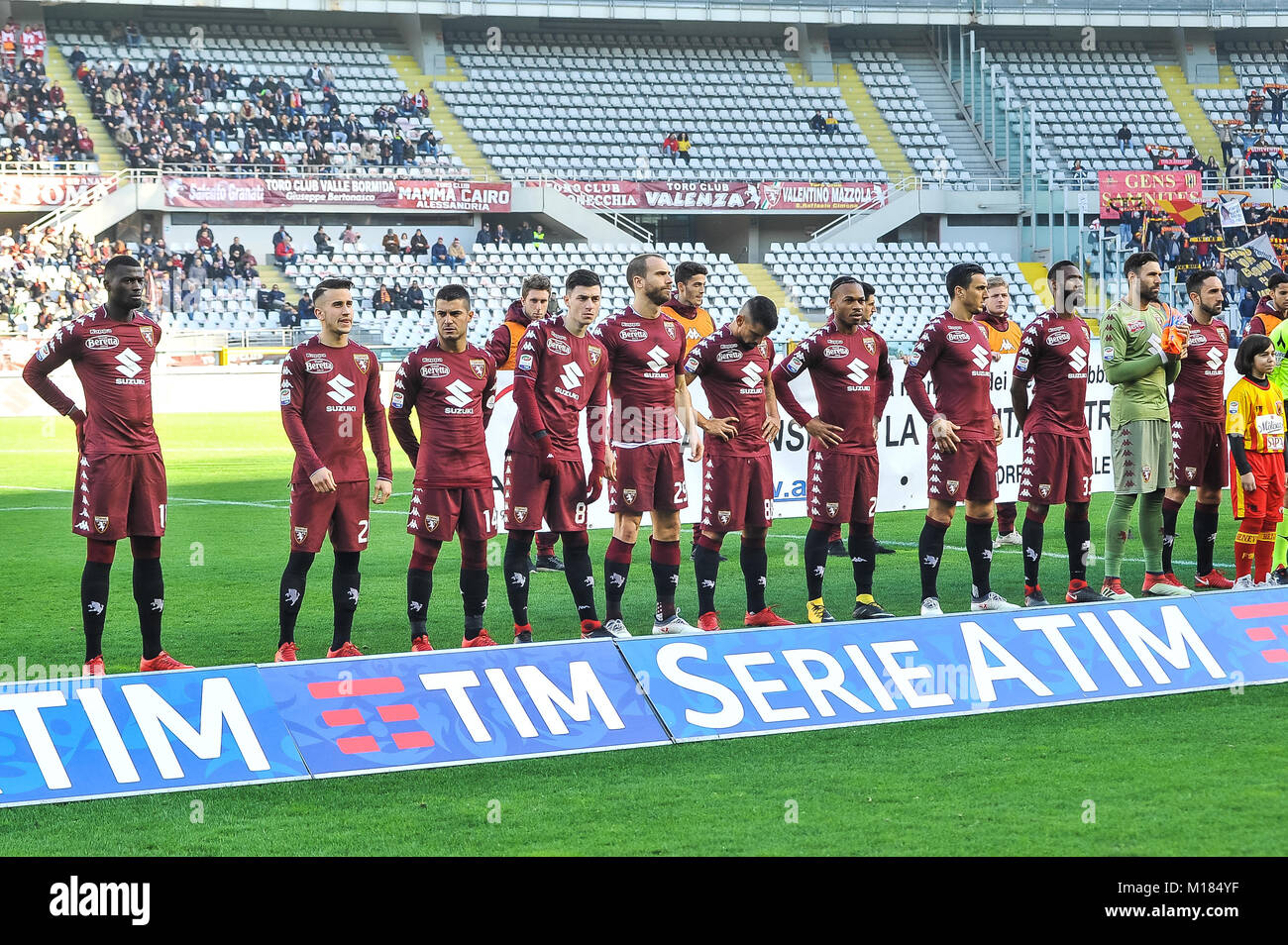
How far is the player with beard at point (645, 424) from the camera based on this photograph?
27.4 feet

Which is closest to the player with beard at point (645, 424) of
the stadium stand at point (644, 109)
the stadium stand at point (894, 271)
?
the stadium stand at point (894, 271)

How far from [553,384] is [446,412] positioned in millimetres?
602

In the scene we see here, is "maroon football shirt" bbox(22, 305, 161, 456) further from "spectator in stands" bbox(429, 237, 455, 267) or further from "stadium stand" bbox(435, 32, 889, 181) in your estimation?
"stadium stand" bbox(435, 32, 889, 181)

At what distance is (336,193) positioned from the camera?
34781mm

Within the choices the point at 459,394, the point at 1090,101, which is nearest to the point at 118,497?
the point at 459,394

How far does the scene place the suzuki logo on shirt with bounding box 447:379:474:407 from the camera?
7.95 metres

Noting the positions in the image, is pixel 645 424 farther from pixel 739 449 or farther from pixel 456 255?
pixel 456 255

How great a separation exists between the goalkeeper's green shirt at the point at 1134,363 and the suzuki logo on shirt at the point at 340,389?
4.54m

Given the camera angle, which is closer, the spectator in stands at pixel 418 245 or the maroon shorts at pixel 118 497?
the maroon shorts at pixel 118 497

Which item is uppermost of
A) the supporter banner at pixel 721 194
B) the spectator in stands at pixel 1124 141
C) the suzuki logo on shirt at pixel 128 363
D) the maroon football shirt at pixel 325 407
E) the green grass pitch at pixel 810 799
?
the spectator in stands at pixel 1124 141

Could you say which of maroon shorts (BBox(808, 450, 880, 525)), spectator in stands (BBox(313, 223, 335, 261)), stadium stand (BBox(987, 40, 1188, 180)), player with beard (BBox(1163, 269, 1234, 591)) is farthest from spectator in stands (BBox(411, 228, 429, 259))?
maroon shorts (BBox(808, 450, 880, 525))

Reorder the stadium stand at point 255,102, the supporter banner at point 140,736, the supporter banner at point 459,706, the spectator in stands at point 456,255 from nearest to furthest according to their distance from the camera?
1. the supporter banner at point 140,736
2. the supporter banner at point 459,706
3. the spectator in stands at point 456,255
4. the stadium stand at point 255,102
